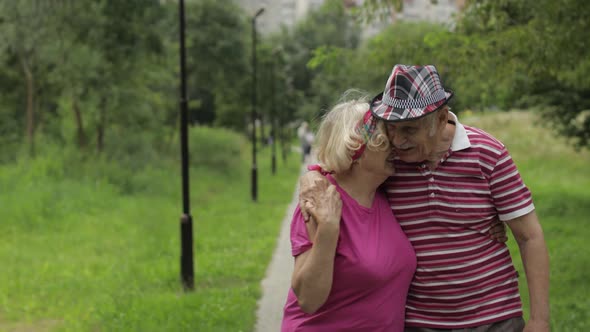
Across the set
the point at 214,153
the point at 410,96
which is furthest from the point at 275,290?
the point at 214,153

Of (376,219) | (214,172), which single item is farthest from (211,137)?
(376,219)

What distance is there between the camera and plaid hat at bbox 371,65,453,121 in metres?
2.50

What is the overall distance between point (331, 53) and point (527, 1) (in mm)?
2518

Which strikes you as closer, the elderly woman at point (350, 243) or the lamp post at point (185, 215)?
the elderly woman at point (350, 243)

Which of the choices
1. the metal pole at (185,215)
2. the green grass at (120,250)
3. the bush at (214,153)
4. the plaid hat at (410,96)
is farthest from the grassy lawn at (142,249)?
the plaid hat at (410,96)

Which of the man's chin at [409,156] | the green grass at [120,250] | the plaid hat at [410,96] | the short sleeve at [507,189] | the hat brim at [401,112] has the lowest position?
the green grass at [120,250]

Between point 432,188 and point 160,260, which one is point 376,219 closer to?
point 432,188

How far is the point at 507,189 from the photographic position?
2635mm

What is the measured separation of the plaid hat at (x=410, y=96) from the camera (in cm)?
250

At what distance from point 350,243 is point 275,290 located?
19.9 ft

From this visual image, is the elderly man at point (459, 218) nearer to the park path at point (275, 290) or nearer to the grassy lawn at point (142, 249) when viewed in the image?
the park path at point (275, 290)

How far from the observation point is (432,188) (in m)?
2.65

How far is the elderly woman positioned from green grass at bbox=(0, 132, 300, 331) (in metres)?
4.05

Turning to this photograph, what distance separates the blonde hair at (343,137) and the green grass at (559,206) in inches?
171
